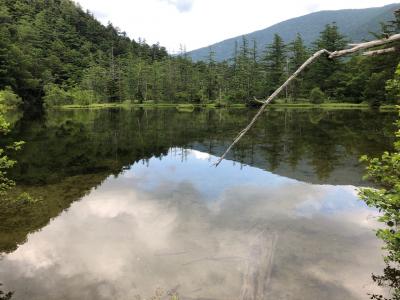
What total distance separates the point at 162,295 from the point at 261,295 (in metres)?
2.13

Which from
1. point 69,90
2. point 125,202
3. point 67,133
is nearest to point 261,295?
point 125,202

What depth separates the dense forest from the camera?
3167 inches

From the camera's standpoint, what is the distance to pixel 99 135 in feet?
113

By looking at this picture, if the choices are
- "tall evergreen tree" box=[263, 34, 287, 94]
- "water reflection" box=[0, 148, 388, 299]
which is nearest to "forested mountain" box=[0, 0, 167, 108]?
"tall evergreen tree" box=[263, 34, 287, 94]

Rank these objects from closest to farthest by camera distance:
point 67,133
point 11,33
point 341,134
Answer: point 341,134 → point 67,133 → point 11,33

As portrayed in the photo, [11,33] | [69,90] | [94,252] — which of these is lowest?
[94,252]

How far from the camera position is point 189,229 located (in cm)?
1168

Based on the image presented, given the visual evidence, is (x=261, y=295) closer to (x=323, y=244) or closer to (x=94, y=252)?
(x=323, y=244)

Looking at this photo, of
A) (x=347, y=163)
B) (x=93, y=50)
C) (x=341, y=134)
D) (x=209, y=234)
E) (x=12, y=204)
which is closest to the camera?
(x=209, y=234)

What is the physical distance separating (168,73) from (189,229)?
353ft

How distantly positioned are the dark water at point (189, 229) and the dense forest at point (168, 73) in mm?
54035

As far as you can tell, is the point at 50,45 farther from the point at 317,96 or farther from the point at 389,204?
the point at 389,204

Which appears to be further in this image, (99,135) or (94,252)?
(99,135)

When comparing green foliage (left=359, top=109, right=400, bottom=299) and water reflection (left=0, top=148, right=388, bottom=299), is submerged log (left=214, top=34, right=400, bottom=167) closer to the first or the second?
green foliage (left=359, top=109, right=400, bottom=299)
